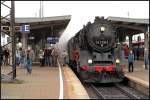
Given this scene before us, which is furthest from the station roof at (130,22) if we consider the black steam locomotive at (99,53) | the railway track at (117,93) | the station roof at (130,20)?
the railway track at (117,93)

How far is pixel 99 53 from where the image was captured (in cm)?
2308

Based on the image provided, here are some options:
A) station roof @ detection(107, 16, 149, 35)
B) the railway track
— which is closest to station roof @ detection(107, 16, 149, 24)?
station roof @ detection(107, 16, 149, 35)

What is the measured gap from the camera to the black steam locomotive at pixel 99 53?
22250mm

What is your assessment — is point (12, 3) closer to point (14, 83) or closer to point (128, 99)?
point (14, 83)

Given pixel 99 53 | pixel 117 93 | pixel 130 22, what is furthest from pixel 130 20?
pixel 117 93

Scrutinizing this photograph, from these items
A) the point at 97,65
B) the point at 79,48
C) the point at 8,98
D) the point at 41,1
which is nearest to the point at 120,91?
the point at 97,65

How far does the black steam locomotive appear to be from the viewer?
22250 mm

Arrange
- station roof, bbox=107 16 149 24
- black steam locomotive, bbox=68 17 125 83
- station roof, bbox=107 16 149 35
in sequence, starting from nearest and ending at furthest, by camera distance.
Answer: black steam locomotive, bbox=68 17 125 83 → station roof, bbox=107 16 149 24 → station roof, bbox=107 16 149 35

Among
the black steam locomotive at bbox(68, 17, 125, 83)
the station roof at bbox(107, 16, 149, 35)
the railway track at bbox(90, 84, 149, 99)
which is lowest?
the railway track at bbox(90, 84, 149, 99)

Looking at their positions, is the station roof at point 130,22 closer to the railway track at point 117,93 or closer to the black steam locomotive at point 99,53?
the black steam locomotive at point 99,53

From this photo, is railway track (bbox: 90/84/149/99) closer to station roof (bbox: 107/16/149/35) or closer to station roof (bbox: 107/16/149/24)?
station roof (bbox: 107/16/149/24)

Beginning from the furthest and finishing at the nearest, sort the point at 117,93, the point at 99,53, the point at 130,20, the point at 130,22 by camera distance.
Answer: the point at 130,22 → the point at 130,20 → the point at 99,53 → the point at 117,93

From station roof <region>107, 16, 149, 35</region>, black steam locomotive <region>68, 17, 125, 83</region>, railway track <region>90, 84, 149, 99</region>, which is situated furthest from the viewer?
station roof <region>107, 16, 149, 35</region>

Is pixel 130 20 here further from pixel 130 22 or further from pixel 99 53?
pixel 99 53
